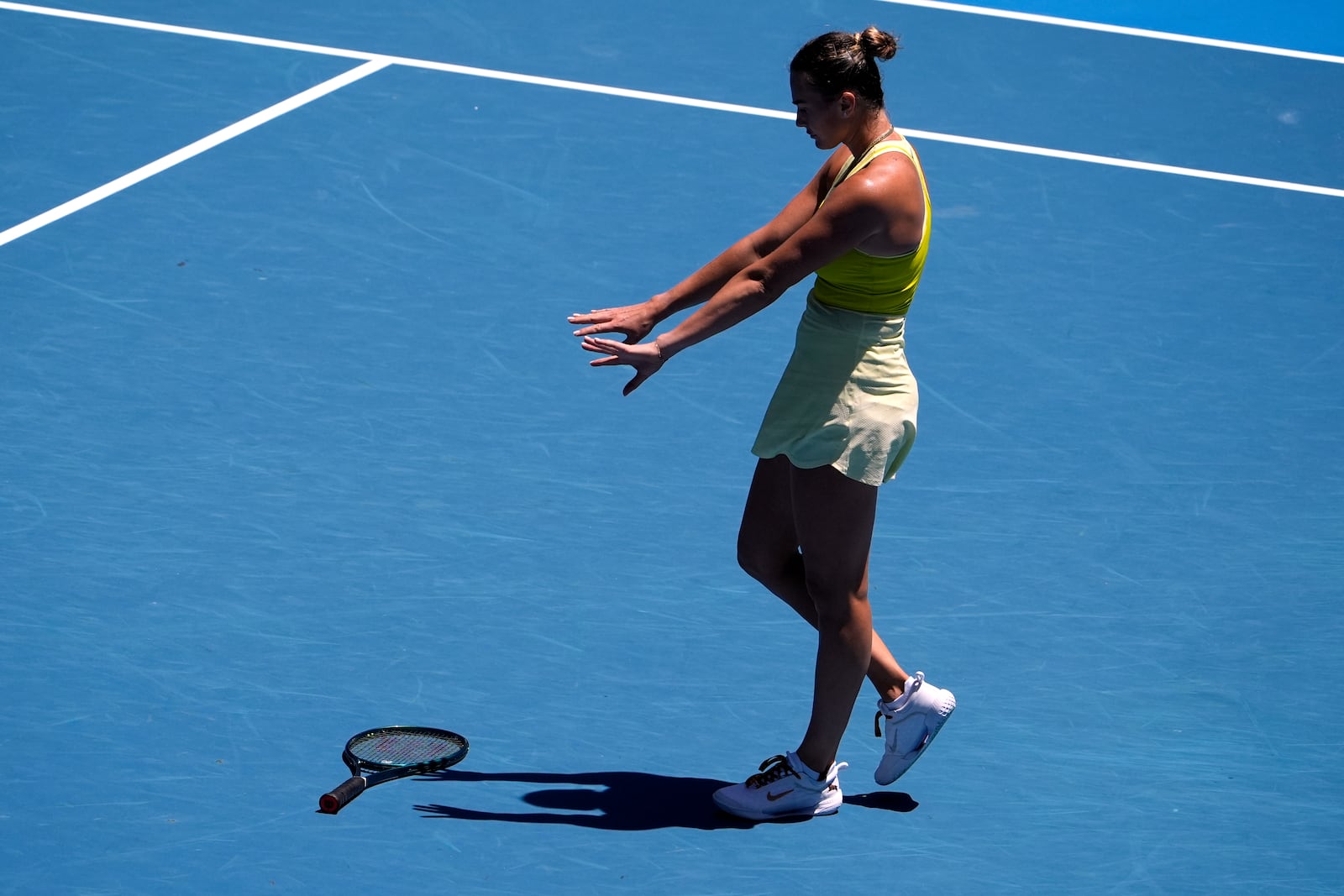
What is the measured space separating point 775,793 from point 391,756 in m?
1.06

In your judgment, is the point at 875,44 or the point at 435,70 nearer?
the point at 875,44

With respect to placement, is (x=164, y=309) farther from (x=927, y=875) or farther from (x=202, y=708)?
(x=927, y=875)

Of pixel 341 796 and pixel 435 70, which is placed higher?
pixel 435 70

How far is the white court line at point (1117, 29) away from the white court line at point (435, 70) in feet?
7.11

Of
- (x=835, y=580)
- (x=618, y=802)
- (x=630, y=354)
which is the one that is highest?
(x=630, y=354)

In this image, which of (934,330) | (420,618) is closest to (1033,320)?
(934,330)

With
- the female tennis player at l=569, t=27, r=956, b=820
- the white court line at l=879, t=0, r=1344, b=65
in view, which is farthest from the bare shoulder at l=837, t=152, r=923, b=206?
the white court line at l=879, t=0, r=1344, b=65

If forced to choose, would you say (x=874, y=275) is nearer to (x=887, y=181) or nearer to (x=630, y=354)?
(x=887, y=181)

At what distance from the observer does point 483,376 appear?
273 inches

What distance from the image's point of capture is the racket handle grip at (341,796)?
447cm

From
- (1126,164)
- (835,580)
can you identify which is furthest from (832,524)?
(1126,164)

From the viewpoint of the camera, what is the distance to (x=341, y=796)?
14.7ft

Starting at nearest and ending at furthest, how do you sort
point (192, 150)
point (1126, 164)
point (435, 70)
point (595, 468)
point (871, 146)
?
point (871, 146), point (595, 468), point (192, 150), point (1126, 164), point (435, 70)

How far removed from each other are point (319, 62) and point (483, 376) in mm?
3595
